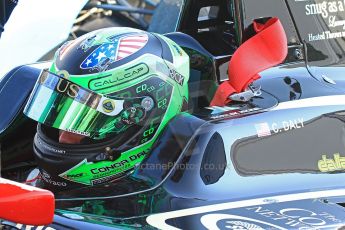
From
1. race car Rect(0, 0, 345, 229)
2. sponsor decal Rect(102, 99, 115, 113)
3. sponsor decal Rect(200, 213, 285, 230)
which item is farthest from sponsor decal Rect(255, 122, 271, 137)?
sponsor decal Rect(102, 99, 115, 113)

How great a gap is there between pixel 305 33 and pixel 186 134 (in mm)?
918

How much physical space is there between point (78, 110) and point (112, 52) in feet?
0.71

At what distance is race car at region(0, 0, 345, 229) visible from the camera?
204 centimetres

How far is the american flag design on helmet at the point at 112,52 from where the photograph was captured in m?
2.30

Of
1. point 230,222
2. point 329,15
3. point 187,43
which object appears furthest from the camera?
point 329,15

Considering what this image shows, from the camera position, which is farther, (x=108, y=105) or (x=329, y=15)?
(x=329, y=15)

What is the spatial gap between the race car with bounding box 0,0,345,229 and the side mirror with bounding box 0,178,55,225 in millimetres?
277

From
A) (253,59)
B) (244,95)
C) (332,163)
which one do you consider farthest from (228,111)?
(332,163)

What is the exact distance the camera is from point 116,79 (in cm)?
228

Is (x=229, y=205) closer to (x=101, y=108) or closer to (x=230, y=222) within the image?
(x=230, y=222)

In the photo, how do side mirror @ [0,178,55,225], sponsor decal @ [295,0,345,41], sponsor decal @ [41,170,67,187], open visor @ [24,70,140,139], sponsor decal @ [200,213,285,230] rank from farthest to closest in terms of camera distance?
sponsor decal @ [295,0,345,41]
sponsor decal @ [41,170,67,187]
open visor @ [24,70,140,139]
sponsor decal @ [200,213,285,230]
side mirror @ [0,178,55,225]

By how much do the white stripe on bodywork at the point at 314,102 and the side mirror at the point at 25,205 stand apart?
946 mm

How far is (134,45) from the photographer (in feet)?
7.77

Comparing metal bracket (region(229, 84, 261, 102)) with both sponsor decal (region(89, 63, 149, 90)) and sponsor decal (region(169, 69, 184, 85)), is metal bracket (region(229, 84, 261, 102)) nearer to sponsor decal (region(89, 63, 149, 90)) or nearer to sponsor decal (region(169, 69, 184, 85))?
sponsor decal (region(169, 69, 184, 85))
